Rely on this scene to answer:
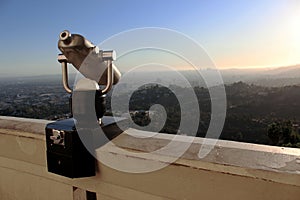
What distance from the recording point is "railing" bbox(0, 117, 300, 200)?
653mm

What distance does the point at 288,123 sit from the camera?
1.28 metres

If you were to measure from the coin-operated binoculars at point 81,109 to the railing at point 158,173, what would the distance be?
78 mm

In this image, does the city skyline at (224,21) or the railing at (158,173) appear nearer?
the railing at (158,173)

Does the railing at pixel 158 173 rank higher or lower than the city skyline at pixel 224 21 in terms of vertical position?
lower

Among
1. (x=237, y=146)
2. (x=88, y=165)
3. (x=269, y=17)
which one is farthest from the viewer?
(x=269, y=17)

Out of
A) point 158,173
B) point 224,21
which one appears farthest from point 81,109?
point 224,21

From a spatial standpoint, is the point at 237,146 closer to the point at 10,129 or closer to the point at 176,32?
the point at 176,32

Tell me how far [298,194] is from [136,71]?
2.30 ft

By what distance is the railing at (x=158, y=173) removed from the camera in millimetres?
653

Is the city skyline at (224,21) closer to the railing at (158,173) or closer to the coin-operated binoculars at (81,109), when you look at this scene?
the railing at (158,173)

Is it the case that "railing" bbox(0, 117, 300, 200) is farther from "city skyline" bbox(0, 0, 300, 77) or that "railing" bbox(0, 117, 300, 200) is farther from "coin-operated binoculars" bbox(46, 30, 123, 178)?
"city skyline" bbox(0, 0, 300, 77)

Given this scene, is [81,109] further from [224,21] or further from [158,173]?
[224,21]

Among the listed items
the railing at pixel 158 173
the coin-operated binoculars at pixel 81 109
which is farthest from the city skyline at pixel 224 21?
the coin-operated binoculars at pixel 81 109

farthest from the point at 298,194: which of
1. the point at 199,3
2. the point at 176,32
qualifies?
the point at 199,3
